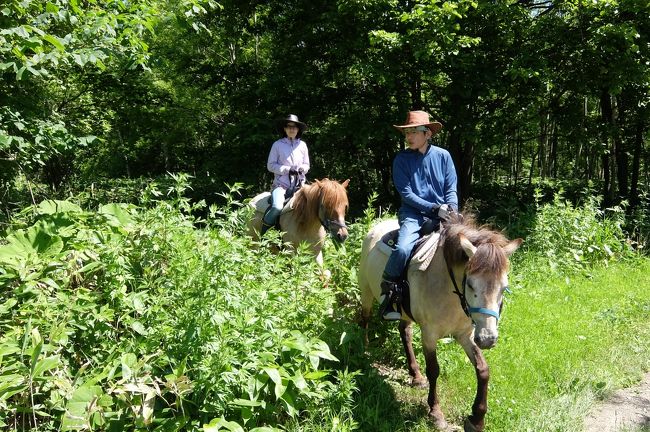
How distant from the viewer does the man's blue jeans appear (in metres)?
4.22

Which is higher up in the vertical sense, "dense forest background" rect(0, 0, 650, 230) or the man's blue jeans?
"dense forest background" rect(0, 0, 650, 230)

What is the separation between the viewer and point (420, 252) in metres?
4.14

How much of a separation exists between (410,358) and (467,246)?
5.99ft

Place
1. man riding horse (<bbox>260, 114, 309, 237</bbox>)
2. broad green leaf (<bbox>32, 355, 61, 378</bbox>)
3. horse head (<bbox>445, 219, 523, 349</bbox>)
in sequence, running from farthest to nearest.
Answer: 1. man riding horse (<bbox>260, 114, 309, 237</bbox>)
2. horse head (<bbox>445, 219, 523, 349</bbox>)
3. broad green leaf (<bbox>32, 355, 61, 378</bbox>)

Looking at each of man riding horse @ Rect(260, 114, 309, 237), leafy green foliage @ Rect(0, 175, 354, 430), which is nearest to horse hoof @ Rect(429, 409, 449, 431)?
leafy green foliage @ Rect(0, 175, 354, 430)

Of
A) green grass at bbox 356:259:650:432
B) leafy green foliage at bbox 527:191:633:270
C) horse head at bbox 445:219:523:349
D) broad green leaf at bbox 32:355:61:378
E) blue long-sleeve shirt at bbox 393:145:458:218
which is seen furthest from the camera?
leafy green foliage at bbox 527:191:633:270

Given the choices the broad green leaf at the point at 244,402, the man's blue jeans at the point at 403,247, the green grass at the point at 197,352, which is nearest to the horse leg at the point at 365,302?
the green grass at the point at 197,352

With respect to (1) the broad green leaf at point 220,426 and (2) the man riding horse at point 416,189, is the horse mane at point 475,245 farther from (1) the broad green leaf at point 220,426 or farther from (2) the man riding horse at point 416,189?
(1) the broad green leaf at point 220,426

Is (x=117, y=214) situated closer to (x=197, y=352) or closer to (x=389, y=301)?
(x=197, y=352)

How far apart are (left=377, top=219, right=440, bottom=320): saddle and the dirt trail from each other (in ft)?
6.36

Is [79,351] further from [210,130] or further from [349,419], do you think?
[210,130]

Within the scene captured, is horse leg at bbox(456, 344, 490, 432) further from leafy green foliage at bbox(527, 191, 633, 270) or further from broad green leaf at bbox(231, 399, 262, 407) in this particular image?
leafy green foliage at bbox(527, 191, 633, 270)

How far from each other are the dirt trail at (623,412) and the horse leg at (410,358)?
1.52 meters

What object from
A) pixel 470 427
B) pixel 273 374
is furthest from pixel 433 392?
pixel 273 374
